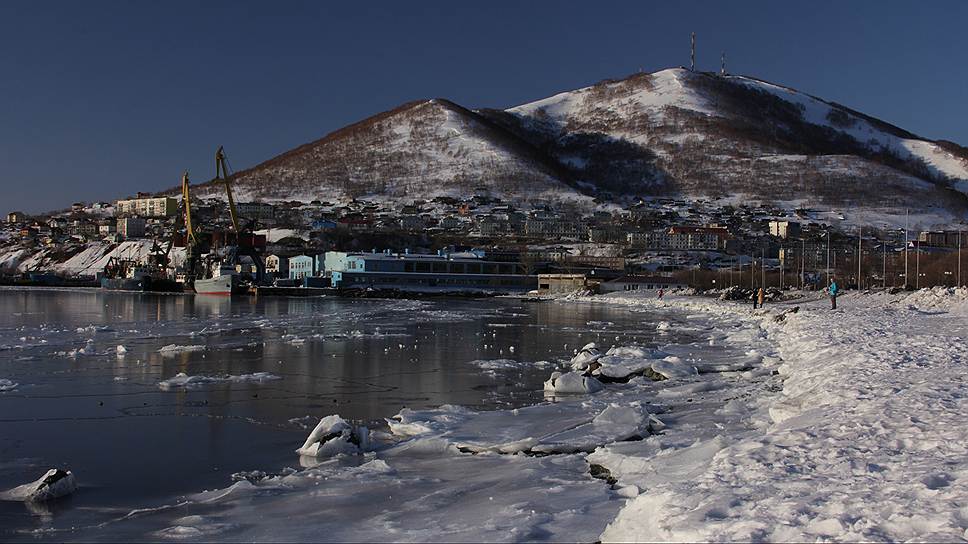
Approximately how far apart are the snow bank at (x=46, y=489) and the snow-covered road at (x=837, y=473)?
15.3 feet

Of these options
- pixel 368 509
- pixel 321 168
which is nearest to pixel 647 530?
pixel 368 509

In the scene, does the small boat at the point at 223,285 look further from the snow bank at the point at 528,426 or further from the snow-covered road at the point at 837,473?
the snow-covered road at the point at 837,473

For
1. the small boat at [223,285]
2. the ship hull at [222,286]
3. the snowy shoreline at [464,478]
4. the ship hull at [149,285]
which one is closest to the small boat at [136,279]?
the ship hull at [149,285]

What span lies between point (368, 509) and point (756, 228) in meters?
141

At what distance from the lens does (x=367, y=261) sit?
93.4 m

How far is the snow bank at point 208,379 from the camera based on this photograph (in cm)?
1331

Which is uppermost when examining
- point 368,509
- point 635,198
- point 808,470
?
point 635,198

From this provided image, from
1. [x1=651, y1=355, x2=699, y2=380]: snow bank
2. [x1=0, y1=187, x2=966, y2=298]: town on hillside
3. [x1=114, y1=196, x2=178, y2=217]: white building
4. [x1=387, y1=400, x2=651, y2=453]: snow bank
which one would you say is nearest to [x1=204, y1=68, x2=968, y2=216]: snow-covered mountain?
[x1=0, y1=187, x2=966, y2=298]: town on hillside

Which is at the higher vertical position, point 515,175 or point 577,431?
point 515,175

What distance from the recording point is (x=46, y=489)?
6.56m

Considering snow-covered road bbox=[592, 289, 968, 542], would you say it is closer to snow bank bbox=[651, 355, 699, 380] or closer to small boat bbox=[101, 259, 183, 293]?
snow bank bbox=[651, 355, 699, 380]

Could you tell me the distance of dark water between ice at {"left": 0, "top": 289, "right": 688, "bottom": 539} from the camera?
24.4ft

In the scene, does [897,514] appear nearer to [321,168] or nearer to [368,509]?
[368,509]

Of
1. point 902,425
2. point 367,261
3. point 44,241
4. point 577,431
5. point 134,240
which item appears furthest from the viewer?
point 44,241
